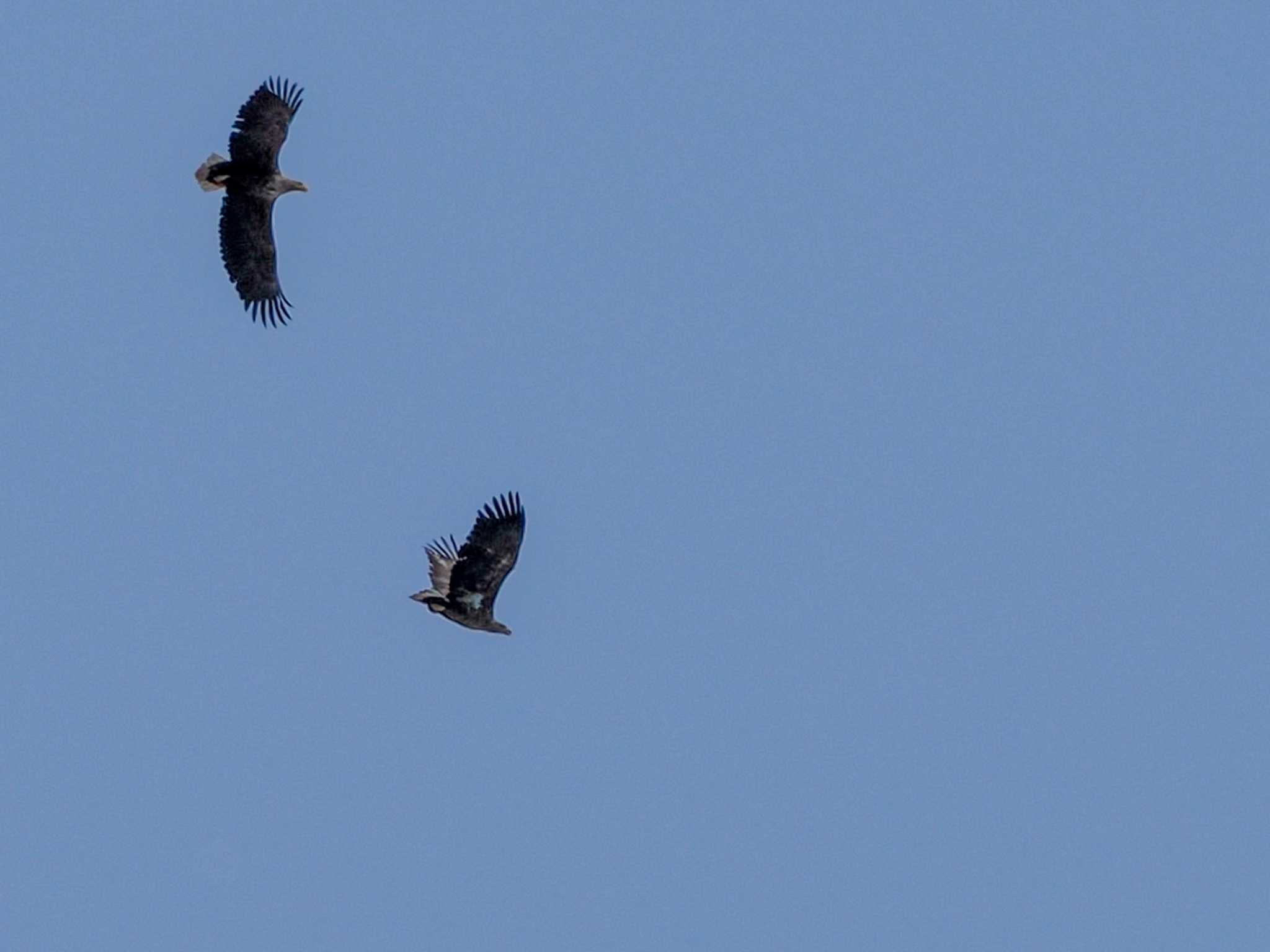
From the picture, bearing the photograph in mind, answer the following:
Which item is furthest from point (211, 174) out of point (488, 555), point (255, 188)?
point (488, 555)

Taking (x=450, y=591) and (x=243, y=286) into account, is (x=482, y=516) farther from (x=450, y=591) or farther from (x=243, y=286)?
(x=243, y=286)

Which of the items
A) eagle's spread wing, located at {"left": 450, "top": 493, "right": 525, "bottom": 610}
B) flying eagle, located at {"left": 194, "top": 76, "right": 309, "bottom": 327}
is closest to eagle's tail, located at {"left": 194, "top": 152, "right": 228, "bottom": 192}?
flying eagle, located at {"left": 194, "top": 76, "right": 309, "bottom": 327}

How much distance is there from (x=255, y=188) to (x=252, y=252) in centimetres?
123

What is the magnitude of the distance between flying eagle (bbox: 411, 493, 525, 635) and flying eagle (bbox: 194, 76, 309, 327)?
4.18 m

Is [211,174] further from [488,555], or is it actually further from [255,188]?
[488,555]

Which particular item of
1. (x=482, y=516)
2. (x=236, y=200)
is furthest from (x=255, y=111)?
(x=482, y=516)

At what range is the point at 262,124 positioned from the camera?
4250 centimetres

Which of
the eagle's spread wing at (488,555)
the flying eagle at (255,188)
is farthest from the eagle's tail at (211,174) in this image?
the eagle's spread wing at (488,555)

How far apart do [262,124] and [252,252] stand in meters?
2.24

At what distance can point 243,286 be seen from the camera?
44.2m

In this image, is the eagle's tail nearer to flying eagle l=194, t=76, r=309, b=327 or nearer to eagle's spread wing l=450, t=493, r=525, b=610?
flying eagle l=194, t=76, r=309, b=327

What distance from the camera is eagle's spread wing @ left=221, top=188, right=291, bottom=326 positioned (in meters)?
43.4

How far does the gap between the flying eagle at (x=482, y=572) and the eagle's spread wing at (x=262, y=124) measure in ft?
18.2

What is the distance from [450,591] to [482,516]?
127 centimetres
